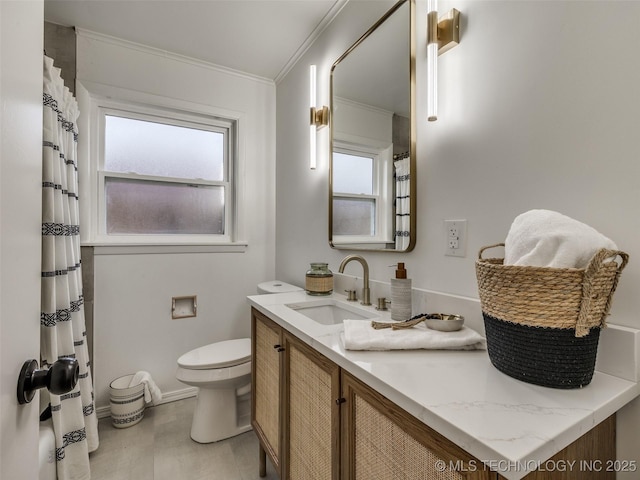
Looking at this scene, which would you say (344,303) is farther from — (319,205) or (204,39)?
(204,39)

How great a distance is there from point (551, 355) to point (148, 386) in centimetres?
225

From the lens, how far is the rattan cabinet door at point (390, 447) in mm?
573

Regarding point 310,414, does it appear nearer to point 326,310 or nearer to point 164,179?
point 326,310

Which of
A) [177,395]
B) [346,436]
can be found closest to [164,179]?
[177,395]

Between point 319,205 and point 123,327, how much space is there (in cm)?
154

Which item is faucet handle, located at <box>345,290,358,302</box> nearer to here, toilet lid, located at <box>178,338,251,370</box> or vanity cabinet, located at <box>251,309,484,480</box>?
vanity cabinet, located at <box>251,309,484,480</box>

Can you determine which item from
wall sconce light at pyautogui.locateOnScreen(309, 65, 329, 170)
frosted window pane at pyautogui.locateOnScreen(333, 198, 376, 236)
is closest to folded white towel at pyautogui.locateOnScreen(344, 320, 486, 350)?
frosted window pane at pyautogui.locateOnScreen(333, 198, 376, 236)

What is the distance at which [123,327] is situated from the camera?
2092mm

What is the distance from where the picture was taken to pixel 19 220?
1.73ft

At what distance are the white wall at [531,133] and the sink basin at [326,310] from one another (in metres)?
0.25

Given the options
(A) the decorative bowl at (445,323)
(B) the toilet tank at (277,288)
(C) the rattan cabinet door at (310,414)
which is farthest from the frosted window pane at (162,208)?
(A) the decorative bowl at (445,323)

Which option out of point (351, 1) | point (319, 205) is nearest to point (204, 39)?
point (351, 1)

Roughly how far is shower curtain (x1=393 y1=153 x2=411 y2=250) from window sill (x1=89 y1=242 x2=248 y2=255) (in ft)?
4.77

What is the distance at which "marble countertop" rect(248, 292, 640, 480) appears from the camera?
50cm
